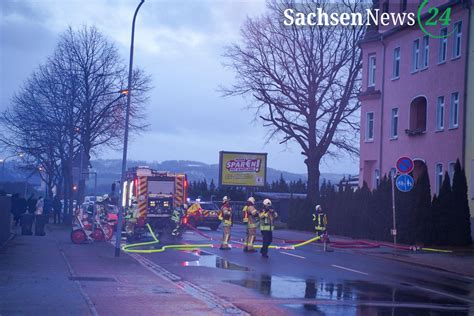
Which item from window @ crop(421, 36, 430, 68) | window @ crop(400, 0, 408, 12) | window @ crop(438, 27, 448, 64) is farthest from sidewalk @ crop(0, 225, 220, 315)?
window @ crop(400, 0, 408, 12)

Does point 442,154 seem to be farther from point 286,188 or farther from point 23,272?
point 286,188

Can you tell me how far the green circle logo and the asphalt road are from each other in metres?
14.2

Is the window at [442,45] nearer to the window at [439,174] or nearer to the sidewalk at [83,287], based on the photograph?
the window at [439,174]

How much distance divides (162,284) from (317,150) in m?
37.3

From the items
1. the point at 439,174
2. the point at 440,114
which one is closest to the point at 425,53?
the point at 440,114

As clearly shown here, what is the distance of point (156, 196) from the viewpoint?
Result: 36719 millimetres

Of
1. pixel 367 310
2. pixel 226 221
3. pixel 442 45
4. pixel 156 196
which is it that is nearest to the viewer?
pixel 367 310

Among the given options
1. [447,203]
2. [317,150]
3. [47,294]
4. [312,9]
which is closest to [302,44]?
[312,9]

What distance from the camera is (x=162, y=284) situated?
16.1 meters

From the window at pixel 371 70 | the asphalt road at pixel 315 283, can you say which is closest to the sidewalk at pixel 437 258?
the asphalt road at pixel 315 283

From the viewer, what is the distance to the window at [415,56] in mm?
39594

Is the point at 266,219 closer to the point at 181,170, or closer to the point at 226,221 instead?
the point at 226,221

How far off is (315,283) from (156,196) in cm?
2014

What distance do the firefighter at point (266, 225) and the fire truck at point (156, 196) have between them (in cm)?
1011
